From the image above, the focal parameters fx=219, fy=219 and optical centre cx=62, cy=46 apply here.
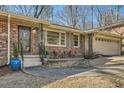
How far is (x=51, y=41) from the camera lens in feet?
53.8

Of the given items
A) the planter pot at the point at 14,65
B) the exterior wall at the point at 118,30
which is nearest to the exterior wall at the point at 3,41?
the planter pot at the point at 14,65

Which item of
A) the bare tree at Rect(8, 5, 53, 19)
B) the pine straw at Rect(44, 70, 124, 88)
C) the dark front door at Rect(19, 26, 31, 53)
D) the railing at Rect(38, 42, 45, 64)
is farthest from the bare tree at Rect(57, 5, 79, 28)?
the pine straw at Rect(44, 70, 124, 88)

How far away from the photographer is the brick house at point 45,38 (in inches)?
496

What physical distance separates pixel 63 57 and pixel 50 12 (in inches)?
716

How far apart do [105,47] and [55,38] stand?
7.94 m

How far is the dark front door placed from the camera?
13953mm

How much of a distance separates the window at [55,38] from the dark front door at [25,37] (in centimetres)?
203

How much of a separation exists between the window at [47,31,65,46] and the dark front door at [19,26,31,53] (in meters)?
2.03

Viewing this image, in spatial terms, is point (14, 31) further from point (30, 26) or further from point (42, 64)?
point (42, 64)

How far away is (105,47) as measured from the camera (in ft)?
75.2

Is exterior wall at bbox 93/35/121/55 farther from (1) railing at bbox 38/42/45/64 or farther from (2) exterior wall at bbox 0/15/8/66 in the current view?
(2) exterior wall at bbox 0/15/8/66

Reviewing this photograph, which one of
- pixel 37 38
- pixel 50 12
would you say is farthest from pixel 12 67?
pixel 50 12

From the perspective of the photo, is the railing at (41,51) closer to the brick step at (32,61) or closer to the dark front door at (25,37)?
the brick step at (32,61)
